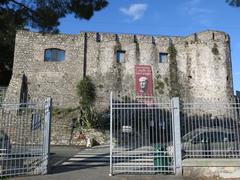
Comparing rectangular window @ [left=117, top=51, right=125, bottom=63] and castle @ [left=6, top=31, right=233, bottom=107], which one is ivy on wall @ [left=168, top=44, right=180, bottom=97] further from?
rectangular window @ [left=117, top=51, right=125, bottom=63]

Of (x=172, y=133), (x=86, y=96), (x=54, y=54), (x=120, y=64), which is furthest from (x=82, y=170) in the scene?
(x=54, y=54)

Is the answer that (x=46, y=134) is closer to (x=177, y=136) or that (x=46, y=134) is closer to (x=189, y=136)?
(x=177, y=136)

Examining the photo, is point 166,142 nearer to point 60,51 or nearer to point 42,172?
point 42,172

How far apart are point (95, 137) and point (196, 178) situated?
42.3 ft

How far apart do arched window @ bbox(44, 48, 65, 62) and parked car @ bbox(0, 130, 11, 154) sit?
62.6 feet

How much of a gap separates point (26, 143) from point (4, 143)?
75 cm

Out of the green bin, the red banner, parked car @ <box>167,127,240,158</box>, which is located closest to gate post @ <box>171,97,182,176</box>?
parked car @ <box>167,127,240,158</box>

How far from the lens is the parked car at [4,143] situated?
10219mm

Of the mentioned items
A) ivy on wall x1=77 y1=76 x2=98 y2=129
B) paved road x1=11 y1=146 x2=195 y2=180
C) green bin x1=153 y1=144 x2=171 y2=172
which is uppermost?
ivy on wall x1=77 y1=76 x2=98 y2=129

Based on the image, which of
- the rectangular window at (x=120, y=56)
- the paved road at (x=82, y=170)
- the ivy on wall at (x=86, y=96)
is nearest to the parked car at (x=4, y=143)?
the paved road at (x=82, y=170)

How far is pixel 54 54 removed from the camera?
2948cm

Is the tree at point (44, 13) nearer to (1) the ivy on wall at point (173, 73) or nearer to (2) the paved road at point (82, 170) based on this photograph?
(2) the paved road at point (82, 170)

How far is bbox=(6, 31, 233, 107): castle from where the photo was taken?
28.6m

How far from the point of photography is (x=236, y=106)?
37.0 ft
